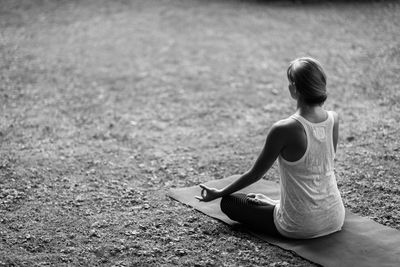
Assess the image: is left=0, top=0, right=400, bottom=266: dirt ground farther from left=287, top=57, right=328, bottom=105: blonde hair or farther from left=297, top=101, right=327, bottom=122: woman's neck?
left=287, top=57, right=328, bottom=105: blonde hair

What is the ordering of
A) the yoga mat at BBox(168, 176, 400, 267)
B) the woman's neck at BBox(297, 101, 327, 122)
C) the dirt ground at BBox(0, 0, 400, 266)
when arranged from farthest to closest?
the dirt ground at BBox(0, 0, 400, 266)
the woman's neck at BBox(297, 101, 327, 122)
the yoga mat at BBox(168, 176, 400, 267)

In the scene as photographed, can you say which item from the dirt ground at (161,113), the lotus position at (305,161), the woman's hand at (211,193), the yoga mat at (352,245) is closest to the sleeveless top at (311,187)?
the lotus position at (305,161)

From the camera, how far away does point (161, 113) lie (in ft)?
25.4

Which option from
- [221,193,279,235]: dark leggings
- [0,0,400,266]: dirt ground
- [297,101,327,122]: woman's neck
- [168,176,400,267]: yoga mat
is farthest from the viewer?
[0,0,400,266]: dirt ground

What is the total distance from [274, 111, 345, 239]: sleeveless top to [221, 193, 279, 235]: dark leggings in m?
0.13

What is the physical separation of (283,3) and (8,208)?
378 inches

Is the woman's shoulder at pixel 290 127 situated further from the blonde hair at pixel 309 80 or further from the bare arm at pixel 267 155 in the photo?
the blonde hair at pixel 309 80

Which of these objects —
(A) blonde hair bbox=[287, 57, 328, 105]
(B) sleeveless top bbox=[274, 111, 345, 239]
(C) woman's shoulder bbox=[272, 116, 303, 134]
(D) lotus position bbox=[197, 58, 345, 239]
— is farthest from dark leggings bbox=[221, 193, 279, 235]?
(A) blonde hair bbox=[287, 57, 328, 105]

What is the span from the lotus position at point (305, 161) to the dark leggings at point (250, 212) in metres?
0.01

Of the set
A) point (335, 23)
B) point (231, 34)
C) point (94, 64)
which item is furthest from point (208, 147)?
point (335, 23)

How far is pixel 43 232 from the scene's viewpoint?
452 cm

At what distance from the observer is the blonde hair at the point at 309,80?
3.90 m

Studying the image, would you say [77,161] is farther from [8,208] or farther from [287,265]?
[287,265]

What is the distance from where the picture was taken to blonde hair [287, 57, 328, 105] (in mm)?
3900
